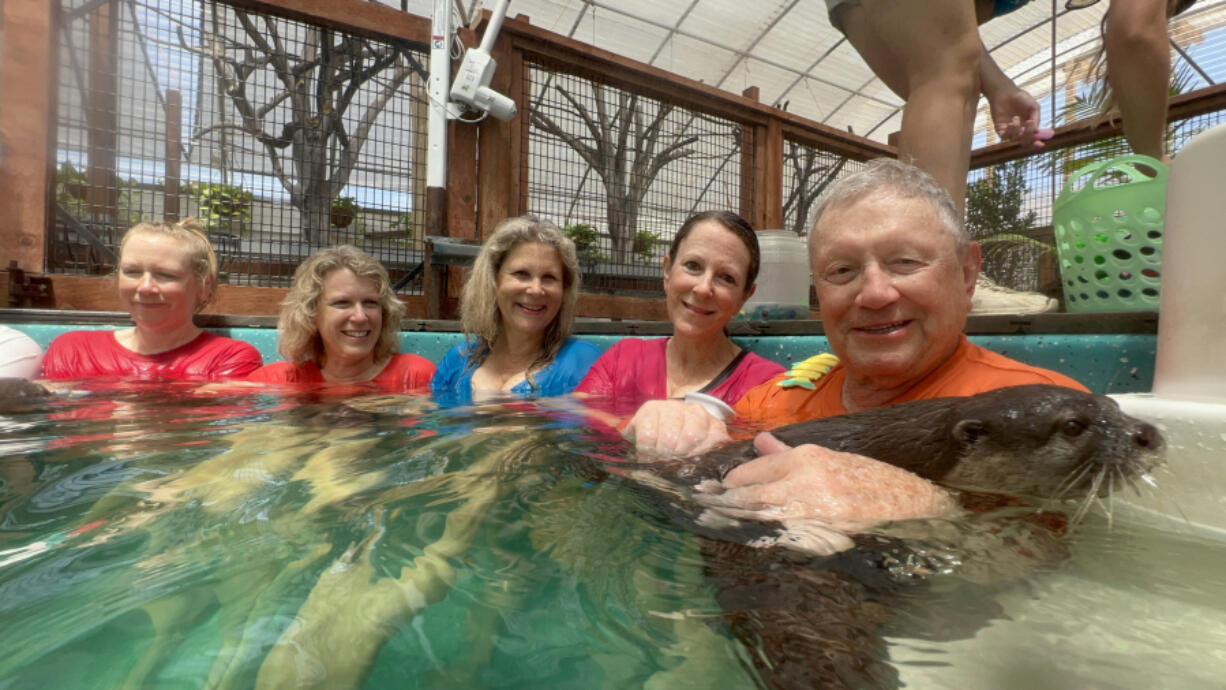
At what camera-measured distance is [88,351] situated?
11.8 ft

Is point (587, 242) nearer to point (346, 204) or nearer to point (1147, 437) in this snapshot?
point (346, 204)

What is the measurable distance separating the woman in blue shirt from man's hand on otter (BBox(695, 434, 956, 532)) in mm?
2130

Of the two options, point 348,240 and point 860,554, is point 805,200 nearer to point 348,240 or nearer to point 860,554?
point 348,240

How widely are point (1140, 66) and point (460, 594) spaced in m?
3.62

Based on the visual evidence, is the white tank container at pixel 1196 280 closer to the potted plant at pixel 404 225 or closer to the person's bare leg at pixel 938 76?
the person's bare leg at pixel 938 76

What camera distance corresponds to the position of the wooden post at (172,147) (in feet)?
15.9

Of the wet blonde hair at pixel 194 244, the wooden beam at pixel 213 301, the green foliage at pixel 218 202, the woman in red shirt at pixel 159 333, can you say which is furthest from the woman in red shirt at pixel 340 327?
the green foliage at pixel 218 202

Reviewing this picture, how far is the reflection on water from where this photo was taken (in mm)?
704

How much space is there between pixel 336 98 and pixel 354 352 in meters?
2.61

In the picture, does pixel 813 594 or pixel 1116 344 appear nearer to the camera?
pixel 813 594

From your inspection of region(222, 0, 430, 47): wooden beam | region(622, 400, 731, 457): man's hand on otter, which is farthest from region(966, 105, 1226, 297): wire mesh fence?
region(222, 0, 430, 47): wooden beam

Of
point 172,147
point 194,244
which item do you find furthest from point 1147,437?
A: point 172,147

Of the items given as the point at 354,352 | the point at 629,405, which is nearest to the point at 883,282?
the point at 629,405

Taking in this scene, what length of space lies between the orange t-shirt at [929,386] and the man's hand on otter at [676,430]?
1.14 feet
